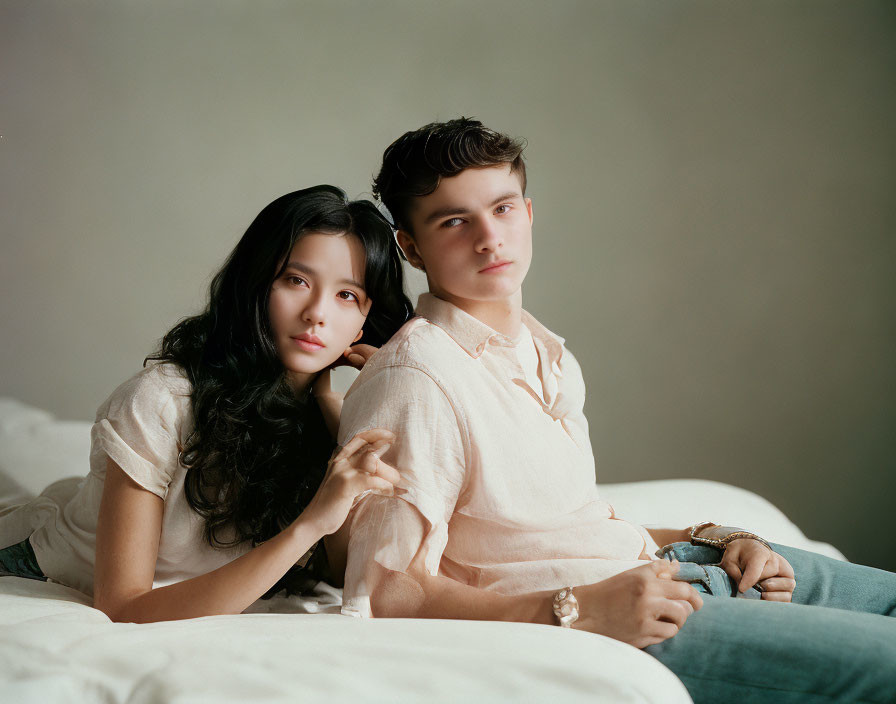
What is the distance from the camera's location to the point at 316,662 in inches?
33.9

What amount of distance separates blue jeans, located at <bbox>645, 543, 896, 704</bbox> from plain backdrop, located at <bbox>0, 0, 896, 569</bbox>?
1.89 meters

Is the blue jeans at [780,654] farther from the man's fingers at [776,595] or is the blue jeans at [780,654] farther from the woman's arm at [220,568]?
the woman's arm at [220,568]

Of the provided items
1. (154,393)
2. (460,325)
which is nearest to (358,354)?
(460,325)

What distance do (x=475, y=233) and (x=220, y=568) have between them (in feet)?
2.02

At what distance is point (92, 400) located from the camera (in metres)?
2.60

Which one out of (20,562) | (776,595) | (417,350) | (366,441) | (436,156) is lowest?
(20,562)

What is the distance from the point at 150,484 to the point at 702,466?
7.11 feet

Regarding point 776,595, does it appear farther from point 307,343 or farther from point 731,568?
point 307,343

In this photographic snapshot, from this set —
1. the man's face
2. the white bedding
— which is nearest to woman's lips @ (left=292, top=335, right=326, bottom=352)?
the man's face

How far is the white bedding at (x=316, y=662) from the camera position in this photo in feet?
2.68

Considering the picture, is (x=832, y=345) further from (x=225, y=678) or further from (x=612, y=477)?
(x=225, y=678)

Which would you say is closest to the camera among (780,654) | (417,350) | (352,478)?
(780,654)

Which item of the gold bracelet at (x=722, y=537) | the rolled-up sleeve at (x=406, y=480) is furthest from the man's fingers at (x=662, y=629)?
the gold bracelet at (x=722, y=537)

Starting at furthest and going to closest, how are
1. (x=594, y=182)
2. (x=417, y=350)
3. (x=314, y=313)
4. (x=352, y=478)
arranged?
(x=594, y=182) → (x=314, y=313) → (x=417, y=350) → (x=352, y=478)
